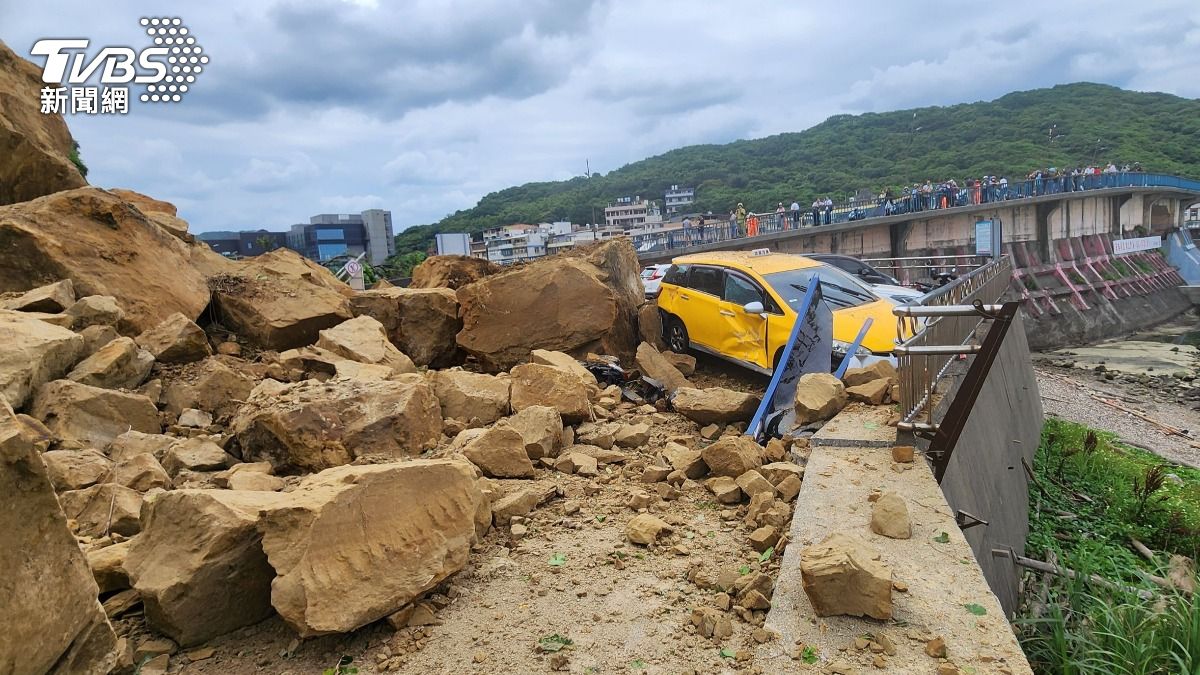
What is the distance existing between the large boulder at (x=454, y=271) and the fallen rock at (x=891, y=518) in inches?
334

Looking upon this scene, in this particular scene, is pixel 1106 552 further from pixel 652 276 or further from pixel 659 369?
pixel 652 276

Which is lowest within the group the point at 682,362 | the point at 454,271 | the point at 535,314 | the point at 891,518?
the point at 682,362

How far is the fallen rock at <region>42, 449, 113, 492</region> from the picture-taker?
396 cm

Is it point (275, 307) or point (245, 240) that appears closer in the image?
point (275, 307)

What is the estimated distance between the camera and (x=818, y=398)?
17.9ft

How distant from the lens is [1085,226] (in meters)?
35.6

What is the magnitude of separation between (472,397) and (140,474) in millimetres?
2457

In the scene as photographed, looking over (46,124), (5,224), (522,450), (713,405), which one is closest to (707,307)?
(713,405)

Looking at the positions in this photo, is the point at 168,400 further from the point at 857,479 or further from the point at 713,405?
the point at 857,479

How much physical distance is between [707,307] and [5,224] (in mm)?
7964

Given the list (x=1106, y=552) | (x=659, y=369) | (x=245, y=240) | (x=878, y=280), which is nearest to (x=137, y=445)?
(x=659, y=369)

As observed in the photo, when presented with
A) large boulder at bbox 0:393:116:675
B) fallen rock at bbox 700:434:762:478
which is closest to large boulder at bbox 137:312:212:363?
large boulder at bbox 0:393:116:675

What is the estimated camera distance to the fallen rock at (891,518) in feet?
11.1

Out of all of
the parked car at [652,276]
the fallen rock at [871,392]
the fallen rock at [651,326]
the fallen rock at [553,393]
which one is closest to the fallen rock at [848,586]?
the fallen rock at [871,392]
